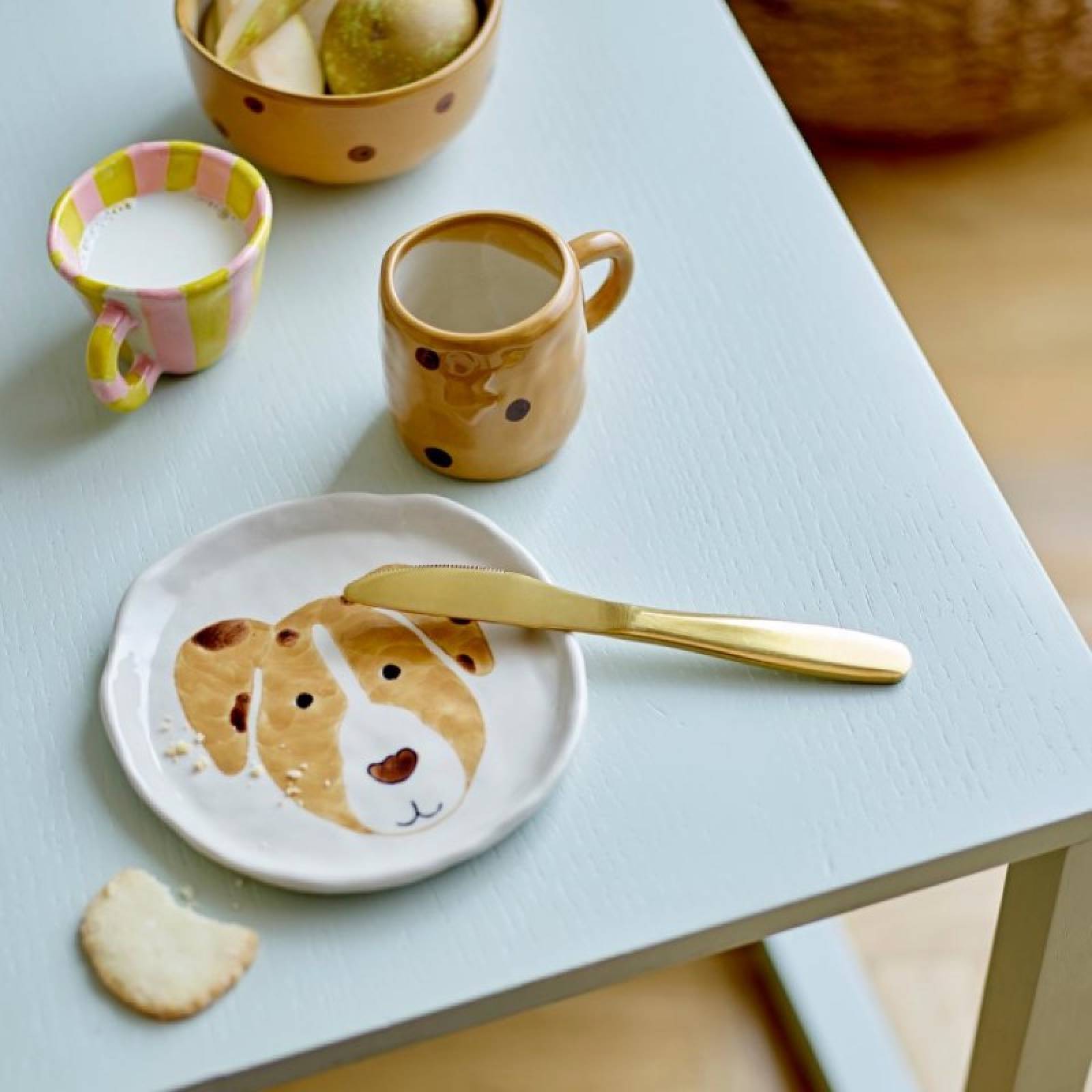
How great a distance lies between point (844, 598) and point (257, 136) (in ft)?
1.15

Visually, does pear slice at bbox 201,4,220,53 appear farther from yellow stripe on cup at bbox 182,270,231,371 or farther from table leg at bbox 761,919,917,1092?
table leg at bbox 761,919,917,1092

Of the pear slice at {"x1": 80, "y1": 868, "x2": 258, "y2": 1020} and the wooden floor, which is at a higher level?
the pear slice at {"x1": 80, "y1": 868, "x2": 258, "y2": 1020}

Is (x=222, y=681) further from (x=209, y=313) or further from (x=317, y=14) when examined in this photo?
(x=317, y=14)

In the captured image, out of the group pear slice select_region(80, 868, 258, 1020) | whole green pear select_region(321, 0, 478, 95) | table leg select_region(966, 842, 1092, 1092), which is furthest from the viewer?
whole green pear select_region(321, 0, 478, 95)

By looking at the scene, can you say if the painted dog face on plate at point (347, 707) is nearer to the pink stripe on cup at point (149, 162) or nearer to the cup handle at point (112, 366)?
the cup handle at point (112, 366)

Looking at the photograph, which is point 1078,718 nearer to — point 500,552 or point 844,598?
point 844,598

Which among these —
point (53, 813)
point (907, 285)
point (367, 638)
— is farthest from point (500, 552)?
point (907, 285)

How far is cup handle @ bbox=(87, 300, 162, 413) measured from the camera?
2.16 ft

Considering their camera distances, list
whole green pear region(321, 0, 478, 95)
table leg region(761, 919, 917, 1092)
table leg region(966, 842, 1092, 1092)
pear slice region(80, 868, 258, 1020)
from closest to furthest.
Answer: pear slice region(80, 868, 258, 1020) < table leg region(966, 842, 1092, 1092) < whole green pear region(321, 0, 478, 95) < table leg region(761, 919, 917, 1092)

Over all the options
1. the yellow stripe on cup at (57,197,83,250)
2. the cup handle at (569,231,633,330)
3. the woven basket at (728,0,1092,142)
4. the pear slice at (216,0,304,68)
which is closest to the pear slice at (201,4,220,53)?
the pear slice at (216,0,304,68)

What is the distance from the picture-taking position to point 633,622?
609 mm

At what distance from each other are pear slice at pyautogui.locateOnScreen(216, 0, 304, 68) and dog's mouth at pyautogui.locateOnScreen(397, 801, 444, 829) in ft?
1.24

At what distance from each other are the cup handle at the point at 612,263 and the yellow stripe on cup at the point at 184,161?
18 cm

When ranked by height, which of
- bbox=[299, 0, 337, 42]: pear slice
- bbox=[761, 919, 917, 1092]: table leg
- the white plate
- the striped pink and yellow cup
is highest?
bbox=[299, 0, 337, 42]: pear slice
